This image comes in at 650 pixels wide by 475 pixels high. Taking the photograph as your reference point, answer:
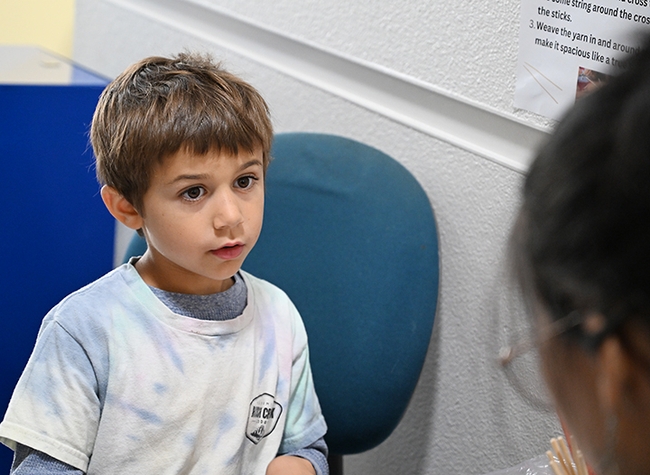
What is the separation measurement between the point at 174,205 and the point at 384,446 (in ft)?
2.22

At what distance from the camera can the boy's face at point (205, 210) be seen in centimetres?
92

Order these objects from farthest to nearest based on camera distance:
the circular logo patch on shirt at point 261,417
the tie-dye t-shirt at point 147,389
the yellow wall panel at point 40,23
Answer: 1. the yellow wall panel at point 40,23
2. the circular logo patch on shirt at point 261,417
3. the tie-dye t-shirt at point 147,389

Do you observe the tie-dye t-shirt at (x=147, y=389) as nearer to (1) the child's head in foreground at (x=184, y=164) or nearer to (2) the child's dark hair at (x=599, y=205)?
(1) the child's head in foreground at (x=184, y=164)

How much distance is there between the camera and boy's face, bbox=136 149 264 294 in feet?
3.02

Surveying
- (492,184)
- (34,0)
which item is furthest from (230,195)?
(34,0)

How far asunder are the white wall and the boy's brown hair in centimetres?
33

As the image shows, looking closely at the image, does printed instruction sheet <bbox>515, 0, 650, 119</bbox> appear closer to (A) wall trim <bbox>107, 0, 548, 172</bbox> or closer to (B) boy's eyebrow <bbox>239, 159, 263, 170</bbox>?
(A) wall trim <bbox>107, 0, 548, 172</bbox>

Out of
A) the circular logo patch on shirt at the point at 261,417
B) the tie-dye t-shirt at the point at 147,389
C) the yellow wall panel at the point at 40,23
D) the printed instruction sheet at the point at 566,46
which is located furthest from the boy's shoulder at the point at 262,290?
the yellow wall panel at the point at 40,23

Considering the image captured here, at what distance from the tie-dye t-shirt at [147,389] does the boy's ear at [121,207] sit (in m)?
0.06

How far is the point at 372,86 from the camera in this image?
4.34ft

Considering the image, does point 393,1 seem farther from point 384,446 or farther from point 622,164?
point 622,164

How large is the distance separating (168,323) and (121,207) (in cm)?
15

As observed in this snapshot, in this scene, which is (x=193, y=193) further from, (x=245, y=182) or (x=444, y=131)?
(x=444, y=131)

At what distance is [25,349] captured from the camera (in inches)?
61.1
